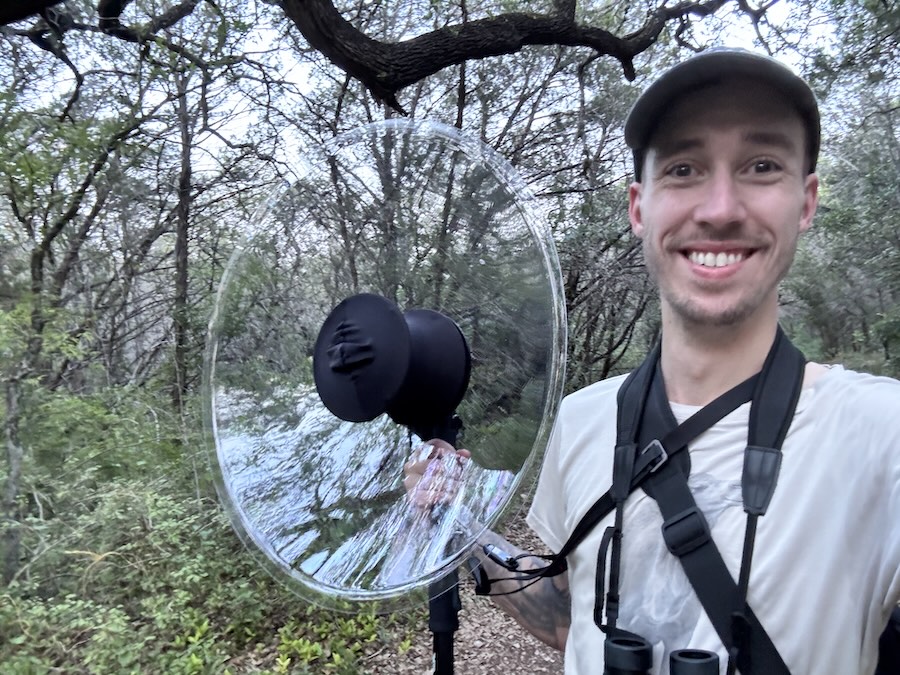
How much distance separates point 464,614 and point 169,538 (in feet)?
6.67

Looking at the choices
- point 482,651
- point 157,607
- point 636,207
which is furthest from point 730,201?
point 482,651

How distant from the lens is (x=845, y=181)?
10516 millimetres

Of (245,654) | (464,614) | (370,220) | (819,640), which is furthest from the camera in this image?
(464,614)

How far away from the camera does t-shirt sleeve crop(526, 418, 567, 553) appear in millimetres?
1201

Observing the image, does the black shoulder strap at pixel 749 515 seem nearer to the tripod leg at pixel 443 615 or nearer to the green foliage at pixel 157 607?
the tripod leg at pixel 443 615

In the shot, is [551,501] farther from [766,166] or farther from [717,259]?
[766,166]

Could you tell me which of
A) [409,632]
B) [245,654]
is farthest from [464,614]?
[245,654]

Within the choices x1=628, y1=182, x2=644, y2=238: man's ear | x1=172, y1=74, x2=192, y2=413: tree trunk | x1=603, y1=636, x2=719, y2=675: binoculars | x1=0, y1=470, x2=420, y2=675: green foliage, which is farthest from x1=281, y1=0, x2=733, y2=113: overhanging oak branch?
x1=603, y1=636, x2=719, y2=675: binoculars

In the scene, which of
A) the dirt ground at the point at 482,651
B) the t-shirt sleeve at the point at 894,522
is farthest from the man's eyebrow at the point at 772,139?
the dirt ground at the point at 482,651

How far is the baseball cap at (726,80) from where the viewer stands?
1.00m

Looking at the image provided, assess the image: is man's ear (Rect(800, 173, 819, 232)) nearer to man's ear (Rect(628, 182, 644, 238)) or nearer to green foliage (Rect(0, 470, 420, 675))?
man's ear (Rect(628, 182, 644, 238))

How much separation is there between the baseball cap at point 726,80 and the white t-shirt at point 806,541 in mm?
434

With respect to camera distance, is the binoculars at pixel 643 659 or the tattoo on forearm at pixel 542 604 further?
the tattoo on forearm at pixel 542 604

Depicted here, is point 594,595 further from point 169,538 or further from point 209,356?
point 169,538
